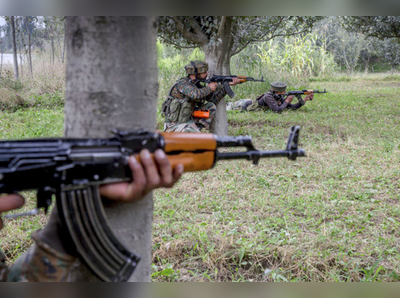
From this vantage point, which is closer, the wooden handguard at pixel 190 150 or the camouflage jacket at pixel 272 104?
the wooden handguard at pixel 190 150

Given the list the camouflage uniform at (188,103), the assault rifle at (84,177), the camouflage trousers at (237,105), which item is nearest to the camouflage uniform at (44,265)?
the assault rifle at (84,177)

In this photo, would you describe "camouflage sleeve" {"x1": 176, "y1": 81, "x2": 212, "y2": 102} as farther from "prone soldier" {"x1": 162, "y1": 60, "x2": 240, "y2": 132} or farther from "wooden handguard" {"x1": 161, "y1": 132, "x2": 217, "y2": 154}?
"wooden handguard" {"x1": 161, "y1": 132, "x2": 217, "y2": 154}

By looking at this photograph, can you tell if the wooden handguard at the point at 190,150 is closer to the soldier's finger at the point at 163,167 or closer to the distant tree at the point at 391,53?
the soldier's finger at the point at 163,167

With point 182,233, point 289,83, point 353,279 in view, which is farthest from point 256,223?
point 289,83

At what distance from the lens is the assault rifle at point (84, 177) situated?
125 cm

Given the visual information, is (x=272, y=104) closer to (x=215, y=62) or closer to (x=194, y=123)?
(x=215, y=62)

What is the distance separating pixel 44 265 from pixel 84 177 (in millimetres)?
367

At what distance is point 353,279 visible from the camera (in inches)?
94.0

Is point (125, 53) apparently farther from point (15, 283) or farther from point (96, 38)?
point (15, 283)

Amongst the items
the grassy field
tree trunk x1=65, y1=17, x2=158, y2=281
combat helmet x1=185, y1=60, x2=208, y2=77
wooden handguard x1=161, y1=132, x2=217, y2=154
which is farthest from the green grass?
combat helmet x1=185, y1=60, x2=208, y2=77

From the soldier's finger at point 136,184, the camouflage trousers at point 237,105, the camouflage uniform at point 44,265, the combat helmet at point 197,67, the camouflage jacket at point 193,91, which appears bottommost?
the camouflage uniform at point 44,265

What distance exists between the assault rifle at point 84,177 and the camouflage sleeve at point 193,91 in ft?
14.2

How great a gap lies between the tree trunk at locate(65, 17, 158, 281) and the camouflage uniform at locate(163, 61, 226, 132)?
422 centimetres

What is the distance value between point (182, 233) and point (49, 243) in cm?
176
